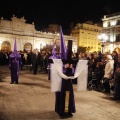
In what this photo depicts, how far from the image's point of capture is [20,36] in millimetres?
44938

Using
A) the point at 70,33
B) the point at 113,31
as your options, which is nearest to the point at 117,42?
the point at 113,31

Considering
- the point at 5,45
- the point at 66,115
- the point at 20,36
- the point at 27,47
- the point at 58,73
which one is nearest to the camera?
the point at 58,73

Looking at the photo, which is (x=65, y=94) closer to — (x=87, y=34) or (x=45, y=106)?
(x=45, y=106)

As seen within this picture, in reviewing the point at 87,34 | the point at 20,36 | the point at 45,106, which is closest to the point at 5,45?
the point at 20,36

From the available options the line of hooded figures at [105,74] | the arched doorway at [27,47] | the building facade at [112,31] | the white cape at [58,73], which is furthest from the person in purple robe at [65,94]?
the building facade at [112,31]

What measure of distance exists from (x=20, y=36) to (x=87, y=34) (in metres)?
30.0

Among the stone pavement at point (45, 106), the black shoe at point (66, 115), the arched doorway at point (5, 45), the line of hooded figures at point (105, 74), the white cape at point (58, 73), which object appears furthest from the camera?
the arched doorway at point (5, 45)

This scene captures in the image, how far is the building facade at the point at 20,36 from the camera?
1674 inches

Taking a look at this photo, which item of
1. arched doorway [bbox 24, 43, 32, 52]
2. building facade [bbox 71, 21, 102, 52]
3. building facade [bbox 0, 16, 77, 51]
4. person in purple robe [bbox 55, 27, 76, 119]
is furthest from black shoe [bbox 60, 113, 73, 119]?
building facade [bbox 71, 21, 102, 52]

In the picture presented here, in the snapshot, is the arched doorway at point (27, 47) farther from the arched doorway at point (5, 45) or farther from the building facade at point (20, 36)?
the arched doorway at point (5, 45)

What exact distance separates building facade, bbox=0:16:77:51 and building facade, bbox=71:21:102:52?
764 inches

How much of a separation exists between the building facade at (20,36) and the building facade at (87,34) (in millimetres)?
19411

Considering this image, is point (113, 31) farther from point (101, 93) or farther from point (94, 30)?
point (101, 93)

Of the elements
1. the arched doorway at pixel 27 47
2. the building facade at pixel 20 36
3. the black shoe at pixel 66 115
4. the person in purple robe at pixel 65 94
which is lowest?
the black shoe at pixel 66 115
